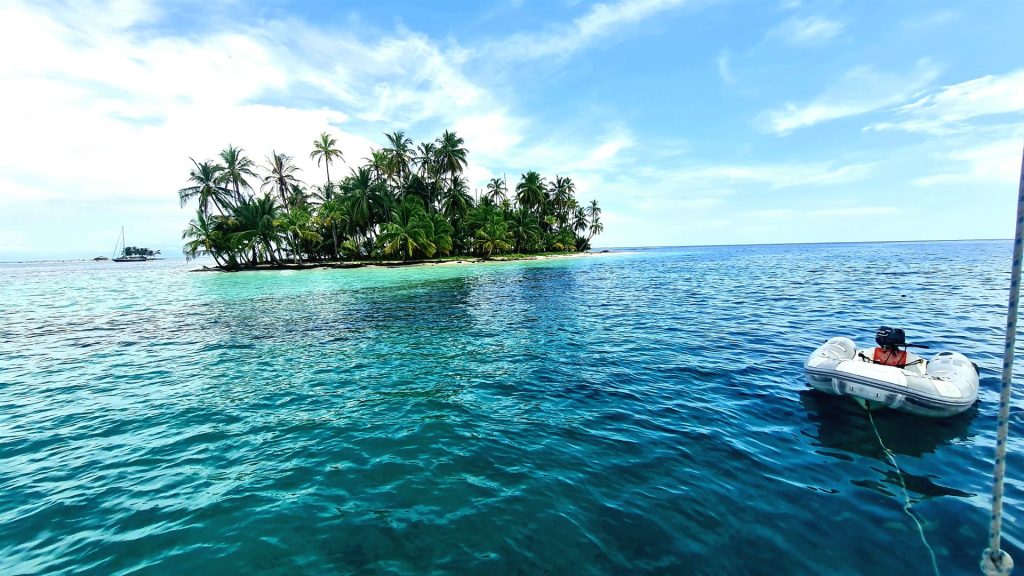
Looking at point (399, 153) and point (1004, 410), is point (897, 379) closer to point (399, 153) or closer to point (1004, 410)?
point (1004, 410)

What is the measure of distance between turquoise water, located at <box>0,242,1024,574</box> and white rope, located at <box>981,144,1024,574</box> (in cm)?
41

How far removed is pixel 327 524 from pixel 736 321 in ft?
56.5

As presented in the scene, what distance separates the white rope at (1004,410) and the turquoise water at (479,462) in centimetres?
41

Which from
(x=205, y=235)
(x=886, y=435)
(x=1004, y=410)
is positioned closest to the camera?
(x=1004, y=410)

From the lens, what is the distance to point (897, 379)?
24.3ft

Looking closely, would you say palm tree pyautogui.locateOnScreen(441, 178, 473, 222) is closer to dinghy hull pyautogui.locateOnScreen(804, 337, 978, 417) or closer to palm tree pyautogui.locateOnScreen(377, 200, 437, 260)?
palm tree pyautogui.locateOnScreen(377, 200, 437, 260)

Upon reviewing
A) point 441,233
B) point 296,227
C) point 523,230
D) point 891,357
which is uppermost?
point 523,230

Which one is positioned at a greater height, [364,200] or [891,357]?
[364,200]

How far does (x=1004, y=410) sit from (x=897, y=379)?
16.2 feet

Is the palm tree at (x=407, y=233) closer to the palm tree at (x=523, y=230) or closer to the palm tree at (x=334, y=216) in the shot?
the palm tree at (x=334, y=216)

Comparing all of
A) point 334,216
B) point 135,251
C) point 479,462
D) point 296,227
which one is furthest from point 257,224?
point 135,251

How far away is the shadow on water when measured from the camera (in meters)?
5.69

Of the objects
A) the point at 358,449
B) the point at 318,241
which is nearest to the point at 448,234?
the point at 318,241

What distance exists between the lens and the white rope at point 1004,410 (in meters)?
3.21
